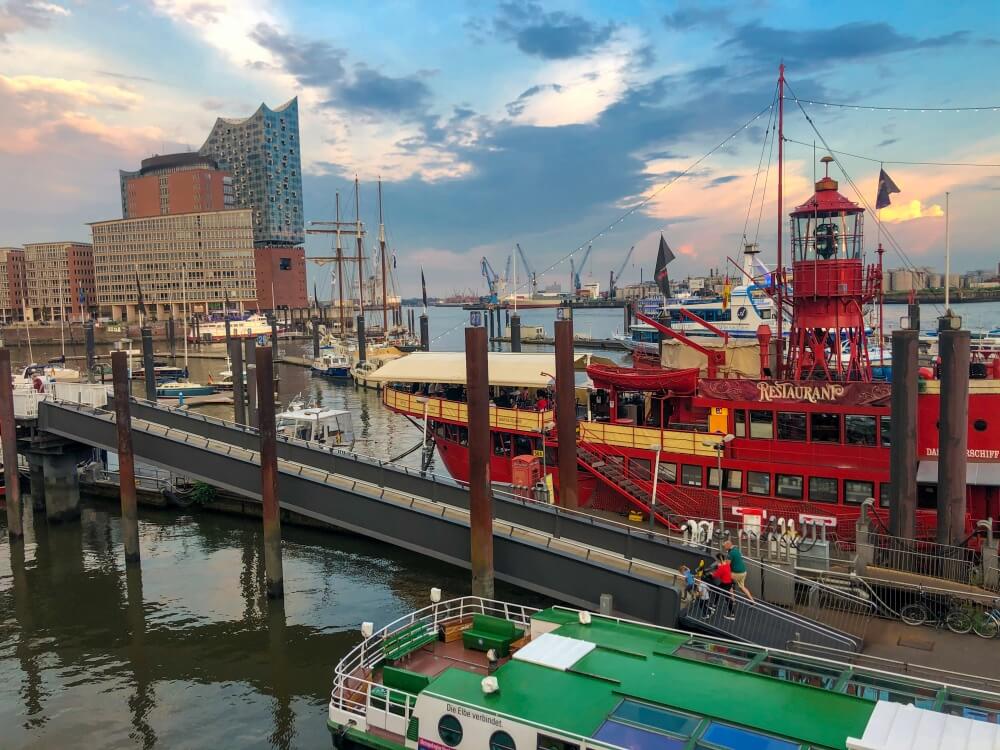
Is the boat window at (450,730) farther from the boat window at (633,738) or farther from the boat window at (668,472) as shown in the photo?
the boat window at (668,472)

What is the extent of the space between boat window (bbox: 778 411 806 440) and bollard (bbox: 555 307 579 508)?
260 inches

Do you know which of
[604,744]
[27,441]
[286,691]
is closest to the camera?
[604,744]

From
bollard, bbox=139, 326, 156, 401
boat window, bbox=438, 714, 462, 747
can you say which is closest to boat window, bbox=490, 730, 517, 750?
boat window, bbox=438, 714, 462, 747

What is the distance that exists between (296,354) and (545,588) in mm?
111784

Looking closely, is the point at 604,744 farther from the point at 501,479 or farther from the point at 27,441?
the point at 27,441

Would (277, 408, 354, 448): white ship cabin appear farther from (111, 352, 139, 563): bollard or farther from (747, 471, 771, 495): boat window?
(747, 471, 771, 495): boat window

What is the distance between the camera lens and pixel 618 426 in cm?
2619

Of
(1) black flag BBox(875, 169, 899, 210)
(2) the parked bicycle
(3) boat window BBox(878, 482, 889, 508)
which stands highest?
(1) black flag BBox(875, 169, 899, 210)

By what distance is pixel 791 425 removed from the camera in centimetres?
2330

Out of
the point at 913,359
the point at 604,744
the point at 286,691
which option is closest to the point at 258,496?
the point at 286,691

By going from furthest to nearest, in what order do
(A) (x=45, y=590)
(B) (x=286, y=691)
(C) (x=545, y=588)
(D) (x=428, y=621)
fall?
(A) (x=45, y=590) < (C) (x=545, y=588) < (B) (x=286, y=691) < (D) (x=428, y=621)

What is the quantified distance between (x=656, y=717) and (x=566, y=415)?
13836mm

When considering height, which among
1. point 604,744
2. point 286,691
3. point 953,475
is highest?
point 953,475

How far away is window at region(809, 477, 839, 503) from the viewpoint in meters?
22.7
